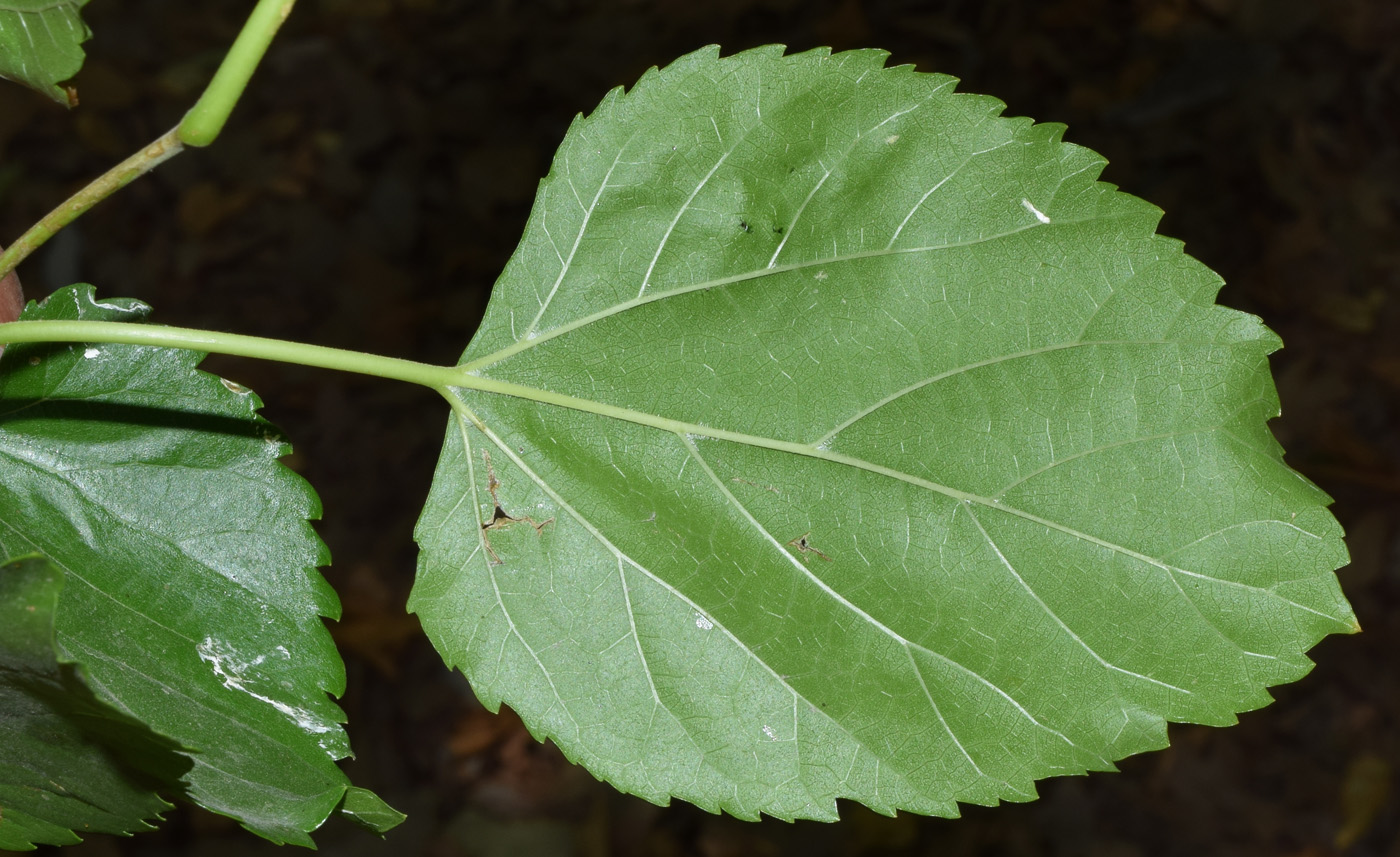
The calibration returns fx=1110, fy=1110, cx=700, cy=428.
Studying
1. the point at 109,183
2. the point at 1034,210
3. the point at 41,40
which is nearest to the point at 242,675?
the point at 109,183

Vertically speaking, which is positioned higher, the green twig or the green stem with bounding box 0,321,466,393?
the green twig

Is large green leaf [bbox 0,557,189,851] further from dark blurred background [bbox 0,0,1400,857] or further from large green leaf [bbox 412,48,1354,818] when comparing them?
dark blurred background [bbox 0,0,1400,857]

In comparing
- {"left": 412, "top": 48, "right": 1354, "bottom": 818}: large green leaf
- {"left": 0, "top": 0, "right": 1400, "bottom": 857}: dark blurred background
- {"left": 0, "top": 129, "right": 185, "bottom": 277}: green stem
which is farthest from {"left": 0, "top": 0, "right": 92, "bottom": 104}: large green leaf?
{"left": 0, "top": 0, "right": 1400, "bottom": 857}: dark blurred background

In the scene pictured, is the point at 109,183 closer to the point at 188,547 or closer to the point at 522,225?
the point at 188,547

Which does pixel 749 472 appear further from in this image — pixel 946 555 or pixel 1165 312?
pixel 1165 312

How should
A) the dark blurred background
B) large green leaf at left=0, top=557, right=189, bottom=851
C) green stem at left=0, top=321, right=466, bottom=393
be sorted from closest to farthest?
large green leaf at left=0, top=557, right=189, bottom=851 → green stem at left=0, top=321, right=466, bottom=393 → the dark blurred background

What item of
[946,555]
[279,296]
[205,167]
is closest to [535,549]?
[946,555]
